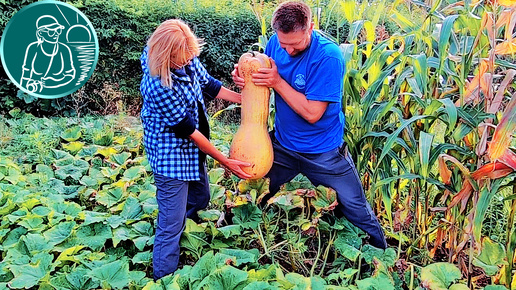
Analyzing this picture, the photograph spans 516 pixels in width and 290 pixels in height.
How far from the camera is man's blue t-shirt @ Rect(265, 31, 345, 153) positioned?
252 cm

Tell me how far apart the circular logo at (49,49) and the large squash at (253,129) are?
8.43 ft

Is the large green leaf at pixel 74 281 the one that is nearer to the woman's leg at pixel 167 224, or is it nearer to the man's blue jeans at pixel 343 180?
the woman's leg at pixel 167 224

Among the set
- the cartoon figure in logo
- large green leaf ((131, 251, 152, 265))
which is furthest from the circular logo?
large green leaf ((131, 251, 152, 265))

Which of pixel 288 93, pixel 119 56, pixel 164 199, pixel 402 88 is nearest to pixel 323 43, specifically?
pixel 288 93

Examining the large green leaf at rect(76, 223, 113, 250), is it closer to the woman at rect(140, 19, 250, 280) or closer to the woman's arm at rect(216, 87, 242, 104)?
the woman at rect(140, 19, 250, 280)

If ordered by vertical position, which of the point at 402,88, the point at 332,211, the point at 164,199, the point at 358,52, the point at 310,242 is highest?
the point at 358,52

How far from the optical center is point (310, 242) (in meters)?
3.12

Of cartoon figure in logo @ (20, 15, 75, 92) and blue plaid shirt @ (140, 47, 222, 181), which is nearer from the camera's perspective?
blue plaid shirt @ (140, 47, 222, 181)

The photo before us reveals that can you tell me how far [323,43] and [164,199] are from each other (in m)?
1.17

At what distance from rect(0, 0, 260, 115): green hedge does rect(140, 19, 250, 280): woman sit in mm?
3359

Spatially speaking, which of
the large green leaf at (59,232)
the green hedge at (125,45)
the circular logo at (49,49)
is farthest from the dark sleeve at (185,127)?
the green hedge at (125,45)

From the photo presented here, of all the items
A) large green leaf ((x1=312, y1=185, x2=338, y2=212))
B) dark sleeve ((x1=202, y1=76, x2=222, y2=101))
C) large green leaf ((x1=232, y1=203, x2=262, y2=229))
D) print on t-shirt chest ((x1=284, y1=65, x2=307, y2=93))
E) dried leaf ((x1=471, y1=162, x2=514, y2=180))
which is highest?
print on t-shirt chest ((x1=284, y1=65, x2=307, y2=93))

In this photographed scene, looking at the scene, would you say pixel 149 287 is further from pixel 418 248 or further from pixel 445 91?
pixel 445 91

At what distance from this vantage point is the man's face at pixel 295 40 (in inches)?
95.2
